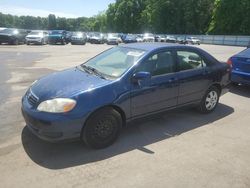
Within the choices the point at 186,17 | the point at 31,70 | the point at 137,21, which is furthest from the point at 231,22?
the point at 31,70

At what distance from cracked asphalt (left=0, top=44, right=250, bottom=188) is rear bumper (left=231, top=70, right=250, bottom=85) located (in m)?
2.33

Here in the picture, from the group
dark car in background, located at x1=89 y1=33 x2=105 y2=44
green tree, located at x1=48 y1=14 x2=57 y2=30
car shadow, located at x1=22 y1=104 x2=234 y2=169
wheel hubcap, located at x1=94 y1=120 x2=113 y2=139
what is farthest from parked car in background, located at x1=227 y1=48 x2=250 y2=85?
green tree, located at x1=48 y1=14 x2=57 y2=30

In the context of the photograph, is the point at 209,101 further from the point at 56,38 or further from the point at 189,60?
the point at 56,38

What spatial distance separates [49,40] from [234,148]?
30834 mm

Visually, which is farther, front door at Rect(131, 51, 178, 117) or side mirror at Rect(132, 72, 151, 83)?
front door at Rect(131, 51, 178, 117)

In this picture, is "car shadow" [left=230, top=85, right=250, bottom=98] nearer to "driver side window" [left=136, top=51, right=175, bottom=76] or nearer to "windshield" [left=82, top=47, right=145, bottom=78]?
"driver side window" [left=136, top=51, right=175, bottom=76]

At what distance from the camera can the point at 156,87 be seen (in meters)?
5.20

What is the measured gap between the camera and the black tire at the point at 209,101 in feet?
20.8

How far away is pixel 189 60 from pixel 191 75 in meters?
0.32

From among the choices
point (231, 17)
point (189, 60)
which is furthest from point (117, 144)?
point (231, 17)

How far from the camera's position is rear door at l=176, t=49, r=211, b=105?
5723mm

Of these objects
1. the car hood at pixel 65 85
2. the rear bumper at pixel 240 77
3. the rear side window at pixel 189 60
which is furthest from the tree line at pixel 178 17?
the car hood at pixel 65 85

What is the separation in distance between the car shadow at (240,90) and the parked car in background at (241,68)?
27cm

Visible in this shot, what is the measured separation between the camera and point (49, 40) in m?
33.1
